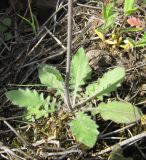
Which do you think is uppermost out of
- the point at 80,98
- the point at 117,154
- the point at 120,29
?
the point at 120,29

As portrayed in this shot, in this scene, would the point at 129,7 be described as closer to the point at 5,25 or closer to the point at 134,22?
the point at 134,22

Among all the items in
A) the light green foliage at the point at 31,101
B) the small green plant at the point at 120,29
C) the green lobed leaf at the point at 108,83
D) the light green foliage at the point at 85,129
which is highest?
the small green plant at the point at 120,29

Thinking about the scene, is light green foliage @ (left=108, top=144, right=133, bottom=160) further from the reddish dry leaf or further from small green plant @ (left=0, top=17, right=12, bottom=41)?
small green plant @ (left=0, top=17, right=12, bottom=41)

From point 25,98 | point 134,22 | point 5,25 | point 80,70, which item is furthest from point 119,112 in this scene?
point 5,25

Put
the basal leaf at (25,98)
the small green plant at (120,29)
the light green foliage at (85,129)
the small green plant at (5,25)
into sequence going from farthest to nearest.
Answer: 1. the small green plant at (5,25)
2. the small green plant at (120,29)
3. the basal leaf at (25,98)
4. the light green foliage at (85,129)

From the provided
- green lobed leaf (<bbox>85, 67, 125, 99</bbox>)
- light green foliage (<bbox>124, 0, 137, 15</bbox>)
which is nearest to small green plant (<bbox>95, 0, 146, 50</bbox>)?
light green foliage (<bbox>124, 0, 137, 15</bbox>)

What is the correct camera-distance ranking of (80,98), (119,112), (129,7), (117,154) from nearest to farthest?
Answer: (117,154)
(119,112)
(80,98)
(129,7)

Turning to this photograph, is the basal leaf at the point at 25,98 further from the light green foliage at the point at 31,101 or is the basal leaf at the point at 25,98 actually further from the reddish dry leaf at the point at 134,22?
the reddish dry leaf at the point at 134,22

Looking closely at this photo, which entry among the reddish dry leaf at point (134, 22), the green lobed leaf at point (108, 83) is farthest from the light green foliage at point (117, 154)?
the reddish dry leaf at point (134, 22)

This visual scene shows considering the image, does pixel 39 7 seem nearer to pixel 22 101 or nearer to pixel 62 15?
pixel 62 15
